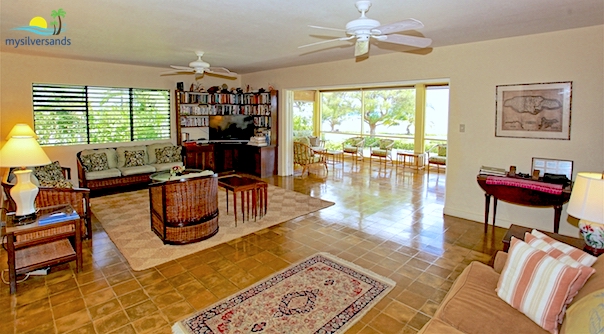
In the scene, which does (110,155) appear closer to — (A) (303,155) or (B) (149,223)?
(B) (149,223)

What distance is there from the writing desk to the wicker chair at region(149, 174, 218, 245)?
3.49 metres

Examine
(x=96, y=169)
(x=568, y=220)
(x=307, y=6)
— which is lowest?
(x=568, y=220)

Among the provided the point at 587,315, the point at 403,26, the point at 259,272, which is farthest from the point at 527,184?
the point at 259,272

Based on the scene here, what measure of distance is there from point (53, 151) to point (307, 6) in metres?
5.76

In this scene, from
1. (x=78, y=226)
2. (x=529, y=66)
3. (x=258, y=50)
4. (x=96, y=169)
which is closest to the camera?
(x=78, y=226)

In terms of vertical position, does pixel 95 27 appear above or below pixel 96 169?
above

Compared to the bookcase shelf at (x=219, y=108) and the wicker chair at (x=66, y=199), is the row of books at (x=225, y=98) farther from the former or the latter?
the wicker chair at (x=66, y=199)

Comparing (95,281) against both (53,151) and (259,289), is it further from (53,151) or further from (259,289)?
(53,151)

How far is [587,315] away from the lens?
4.79 ft

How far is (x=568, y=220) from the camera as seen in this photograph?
4105mm

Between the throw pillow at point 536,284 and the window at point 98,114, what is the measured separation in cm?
724

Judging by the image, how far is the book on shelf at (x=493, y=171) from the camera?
436cm

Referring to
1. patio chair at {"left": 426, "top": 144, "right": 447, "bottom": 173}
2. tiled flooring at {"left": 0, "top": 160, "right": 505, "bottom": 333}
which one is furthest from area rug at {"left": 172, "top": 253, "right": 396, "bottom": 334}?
patio chair at {"left": 426, "top": 144, "right": 447, "bottom": 173}

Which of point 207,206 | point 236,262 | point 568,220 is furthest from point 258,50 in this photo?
point 568,220
